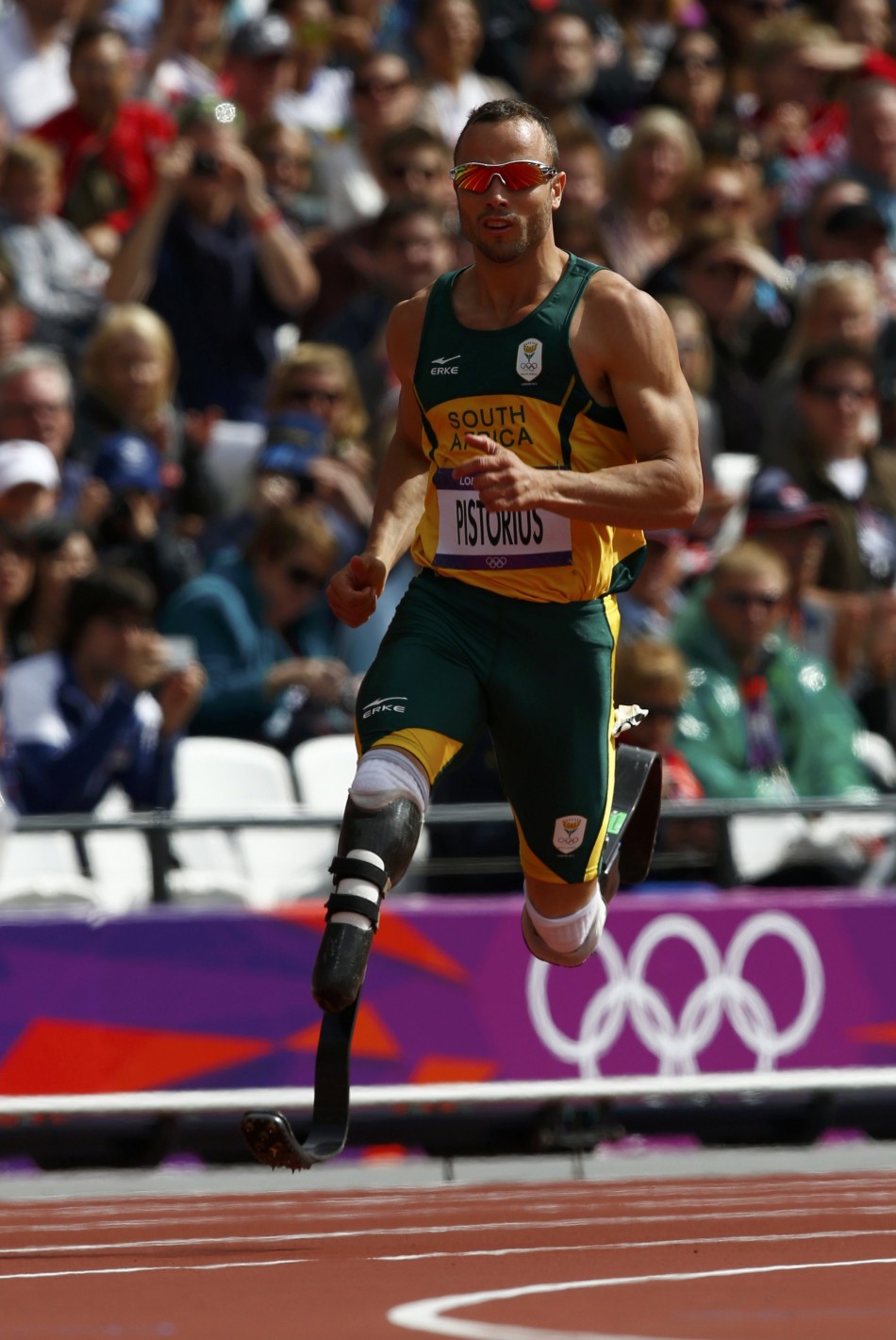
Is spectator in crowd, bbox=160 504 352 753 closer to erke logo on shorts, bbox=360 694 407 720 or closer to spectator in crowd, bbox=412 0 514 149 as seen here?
erke logo on shorts, bbox=360 694 407 720

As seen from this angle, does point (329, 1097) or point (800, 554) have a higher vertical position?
point (800, 554)

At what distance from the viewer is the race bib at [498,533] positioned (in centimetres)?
722

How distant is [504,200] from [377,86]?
7.94 m

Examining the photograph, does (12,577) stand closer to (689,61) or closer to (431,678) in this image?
(431,678)

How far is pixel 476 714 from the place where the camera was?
736cm

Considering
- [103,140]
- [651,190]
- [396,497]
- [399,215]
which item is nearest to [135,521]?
[399,215]

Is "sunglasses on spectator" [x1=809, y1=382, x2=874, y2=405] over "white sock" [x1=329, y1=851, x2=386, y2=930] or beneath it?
over

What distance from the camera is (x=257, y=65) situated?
14391 mm

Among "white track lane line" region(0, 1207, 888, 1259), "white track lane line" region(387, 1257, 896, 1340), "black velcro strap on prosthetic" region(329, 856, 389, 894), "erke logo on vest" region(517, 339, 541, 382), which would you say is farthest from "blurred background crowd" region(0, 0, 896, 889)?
"white track lane line" region(387, 1257, 896, 1340)

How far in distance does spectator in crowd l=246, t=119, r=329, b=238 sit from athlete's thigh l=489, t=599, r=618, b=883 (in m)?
7.02

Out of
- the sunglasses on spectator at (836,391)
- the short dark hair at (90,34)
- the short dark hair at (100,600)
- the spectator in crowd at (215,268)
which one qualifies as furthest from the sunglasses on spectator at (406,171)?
the short dark hair at (100,600)

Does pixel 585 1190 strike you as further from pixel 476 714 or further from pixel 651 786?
pixel 476 714

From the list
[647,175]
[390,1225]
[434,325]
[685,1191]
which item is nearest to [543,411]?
[434,325]

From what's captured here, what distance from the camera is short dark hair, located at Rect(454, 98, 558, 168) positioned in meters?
7.02
